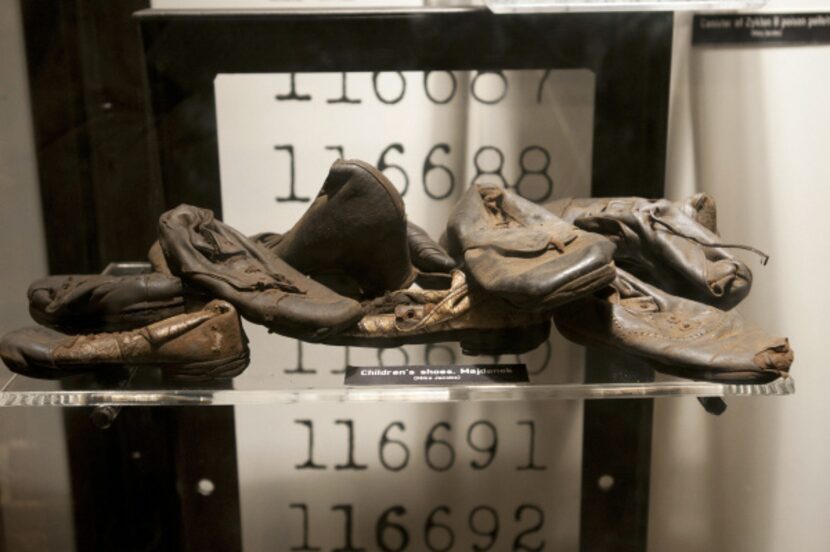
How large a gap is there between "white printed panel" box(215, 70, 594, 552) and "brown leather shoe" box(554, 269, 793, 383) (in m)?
0.04

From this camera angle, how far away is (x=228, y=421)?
1375 millimetres

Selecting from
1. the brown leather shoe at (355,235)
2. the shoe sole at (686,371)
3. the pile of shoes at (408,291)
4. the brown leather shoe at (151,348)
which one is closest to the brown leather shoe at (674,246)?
the pile of shoes at (408,291)

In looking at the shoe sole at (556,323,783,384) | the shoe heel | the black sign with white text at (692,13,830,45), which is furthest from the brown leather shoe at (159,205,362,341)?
the black sign with white text at (692,13,830,45)

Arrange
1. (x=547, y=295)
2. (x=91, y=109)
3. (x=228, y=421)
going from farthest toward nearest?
(x=228, y=421) → (x=91, y=109) → (x=547, y=295)

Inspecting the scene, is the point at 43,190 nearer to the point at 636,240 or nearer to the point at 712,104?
the point at 636,240

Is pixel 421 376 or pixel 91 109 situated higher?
pixel 91 109

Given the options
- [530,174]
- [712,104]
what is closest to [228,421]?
[530,174]

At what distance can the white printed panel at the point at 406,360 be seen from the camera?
127 cm

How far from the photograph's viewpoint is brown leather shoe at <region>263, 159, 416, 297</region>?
3.36 feet

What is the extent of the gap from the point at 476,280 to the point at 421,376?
0.11m

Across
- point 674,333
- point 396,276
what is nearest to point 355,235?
point 396,276

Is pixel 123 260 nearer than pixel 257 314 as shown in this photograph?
No

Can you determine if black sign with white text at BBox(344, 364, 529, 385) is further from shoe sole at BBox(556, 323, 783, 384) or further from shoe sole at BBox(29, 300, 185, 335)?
shoe sole at BBox(29, 300, 185, 335)

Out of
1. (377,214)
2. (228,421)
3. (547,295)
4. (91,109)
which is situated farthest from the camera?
(228,421)
